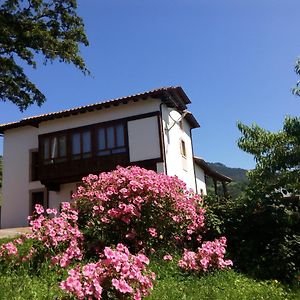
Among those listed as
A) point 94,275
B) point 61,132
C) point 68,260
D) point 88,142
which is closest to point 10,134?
point 61,132

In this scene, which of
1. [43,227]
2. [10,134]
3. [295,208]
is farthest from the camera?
[10,134]

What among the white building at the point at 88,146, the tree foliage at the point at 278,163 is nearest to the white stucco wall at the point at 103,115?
the white building at the point at 88,146

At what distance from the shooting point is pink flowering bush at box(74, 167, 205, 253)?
7.48 metres

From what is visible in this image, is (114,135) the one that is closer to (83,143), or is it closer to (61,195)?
(83,143)

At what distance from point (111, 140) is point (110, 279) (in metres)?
15.8

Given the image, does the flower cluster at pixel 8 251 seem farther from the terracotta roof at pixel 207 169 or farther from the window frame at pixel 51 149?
the terracotta roof at pixel 207 169

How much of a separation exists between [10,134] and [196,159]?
37.8 ft

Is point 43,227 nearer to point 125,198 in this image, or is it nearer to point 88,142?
point 125,198

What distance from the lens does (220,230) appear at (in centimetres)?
948

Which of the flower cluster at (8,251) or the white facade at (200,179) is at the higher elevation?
the white facade at (200,179)

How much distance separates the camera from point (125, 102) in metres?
19.8

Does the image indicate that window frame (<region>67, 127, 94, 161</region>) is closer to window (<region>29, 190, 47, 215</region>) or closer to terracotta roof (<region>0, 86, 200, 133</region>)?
terracotta roof (<region>0, 86, 200, 133</region>)

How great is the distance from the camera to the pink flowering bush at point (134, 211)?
7.48 meters

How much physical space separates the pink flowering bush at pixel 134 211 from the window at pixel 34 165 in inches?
592
